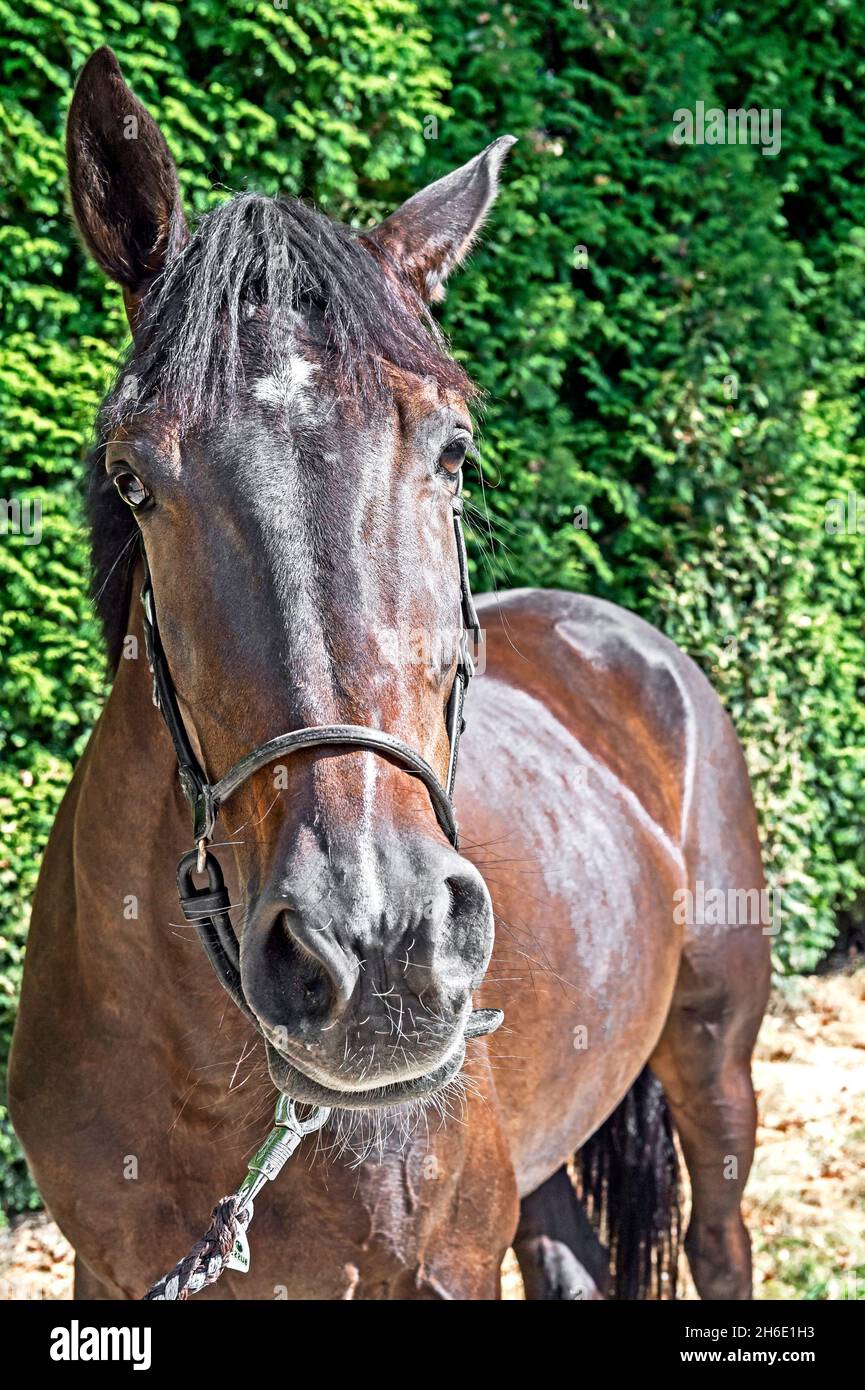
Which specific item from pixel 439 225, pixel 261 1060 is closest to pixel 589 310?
pixel 439 225

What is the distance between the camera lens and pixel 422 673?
5.15ft

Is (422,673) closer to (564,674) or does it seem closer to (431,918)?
(431,918)

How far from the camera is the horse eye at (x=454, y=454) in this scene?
175cm

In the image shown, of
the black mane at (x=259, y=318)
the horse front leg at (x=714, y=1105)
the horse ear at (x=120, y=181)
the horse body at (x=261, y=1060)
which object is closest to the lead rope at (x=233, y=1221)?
the horse body at (x=261, y=1060)

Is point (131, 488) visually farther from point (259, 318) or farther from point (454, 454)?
point (454, 454)

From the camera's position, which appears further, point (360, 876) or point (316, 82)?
point (316, 82)

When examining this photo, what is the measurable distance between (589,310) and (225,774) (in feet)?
15.8

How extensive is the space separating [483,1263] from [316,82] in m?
4.14

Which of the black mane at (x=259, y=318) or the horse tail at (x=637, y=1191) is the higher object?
the black mane at (x=259, y=318)

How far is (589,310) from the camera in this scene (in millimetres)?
5844

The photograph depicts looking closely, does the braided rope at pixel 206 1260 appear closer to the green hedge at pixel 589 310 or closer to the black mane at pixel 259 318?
the black mane at pixel 259 318

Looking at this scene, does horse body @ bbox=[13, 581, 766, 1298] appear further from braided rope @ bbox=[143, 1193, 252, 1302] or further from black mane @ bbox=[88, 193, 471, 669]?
black mane @ bbox=[88, 193, 471, 669]

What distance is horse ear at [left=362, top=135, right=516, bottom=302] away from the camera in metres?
2.02

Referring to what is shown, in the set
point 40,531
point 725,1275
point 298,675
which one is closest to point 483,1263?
point 298,675
